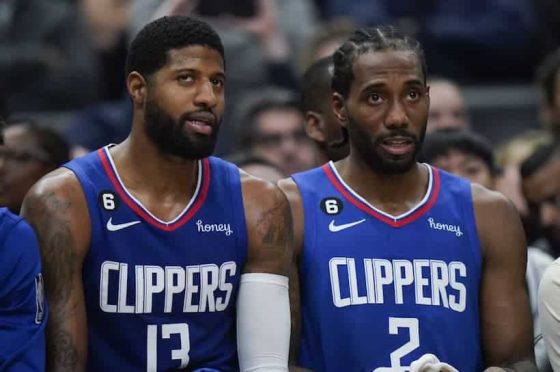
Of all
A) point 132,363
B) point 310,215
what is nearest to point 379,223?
point 310,215

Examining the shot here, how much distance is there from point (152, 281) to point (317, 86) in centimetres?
152

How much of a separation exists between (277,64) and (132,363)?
4373 millimetres

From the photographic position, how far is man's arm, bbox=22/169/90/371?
4.57 metres

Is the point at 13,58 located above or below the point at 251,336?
above

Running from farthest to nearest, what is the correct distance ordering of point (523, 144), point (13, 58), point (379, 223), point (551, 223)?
point (13, 58)
point (523, 144)
point (551, 223)
point (379, 223)

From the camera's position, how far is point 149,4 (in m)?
8.48

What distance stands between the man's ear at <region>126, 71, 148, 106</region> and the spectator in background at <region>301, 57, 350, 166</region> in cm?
110

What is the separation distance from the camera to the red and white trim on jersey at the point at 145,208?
4.79 metres

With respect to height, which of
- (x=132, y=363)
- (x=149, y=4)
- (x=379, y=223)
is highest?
(x=149, y=4)

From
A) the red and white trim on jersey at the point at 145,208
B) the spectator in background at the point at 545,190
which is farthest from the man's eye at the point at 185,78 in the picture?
the spectator in background at the point at 545,190

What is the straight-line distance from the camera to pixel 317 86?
19.6 feet

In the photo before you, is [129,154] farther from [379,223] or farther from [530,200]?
[530,200]

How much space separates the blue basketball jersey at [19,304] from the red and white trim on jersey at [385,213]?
1.17 metres

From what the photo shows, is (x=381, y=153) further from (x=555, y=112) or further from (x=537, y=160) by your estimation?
(x=555, y=112)
